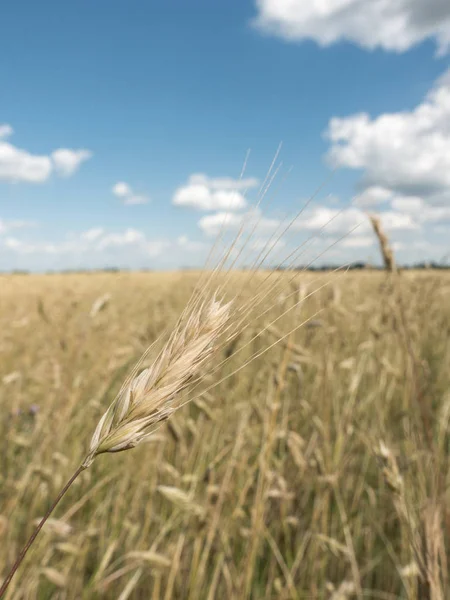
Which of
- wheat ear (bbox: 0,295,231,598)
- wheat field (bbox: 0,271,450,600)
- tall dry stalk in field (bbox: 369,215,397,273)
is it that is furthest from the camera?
tall dry stalk in field (bbox: 369,215,397,273)

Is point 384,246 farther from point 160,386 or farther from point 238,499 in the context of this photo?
point 160,386

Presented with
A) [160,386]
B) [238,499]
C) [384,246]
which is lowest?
[238,499]

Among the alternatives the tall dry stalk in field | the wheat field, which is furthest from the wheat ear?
the tall dry stalk in field

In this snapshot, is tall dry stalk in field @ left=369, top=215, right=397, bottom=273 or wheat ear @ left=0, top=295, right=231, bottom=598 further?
tall dry stalk in field @ left=369, top=215, right=397, bottom=273

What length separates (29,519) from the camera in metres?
1.72

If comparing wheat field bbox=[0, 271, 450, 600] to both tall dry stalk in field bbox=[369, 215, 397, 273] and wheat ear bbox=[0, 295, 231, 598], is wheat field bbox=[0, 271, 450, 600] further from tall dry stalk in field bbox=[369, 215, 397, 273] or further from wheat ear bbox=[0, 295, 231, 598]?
wheat ear bbox=[0, 295, 231, 598]

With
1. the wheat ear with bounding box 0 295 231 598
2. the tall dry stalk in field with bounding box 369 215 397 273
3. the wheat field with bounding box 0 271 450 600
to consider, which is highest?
the tall dry stalk in field with bounding box 369 215 397 273

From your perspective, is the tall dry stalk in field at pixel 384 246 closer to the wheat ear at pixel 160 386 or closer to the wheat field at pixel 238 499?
the wheat field at pixel 238 499

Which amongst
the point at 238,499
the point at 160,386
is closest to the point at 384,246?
the point at 238,499

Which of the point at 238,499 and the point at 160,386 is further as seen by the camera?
the point at 238,499

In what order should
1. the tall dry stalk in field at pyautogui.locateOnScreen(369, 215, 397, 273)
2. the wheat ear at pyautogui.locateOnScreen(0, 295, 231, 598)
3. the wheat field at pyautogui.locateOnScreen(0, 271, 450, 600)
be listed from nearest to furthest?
the wheat ear at pyautogui.locateOnScreen(0, 295, 231, 598) → the wheat field at pyautogui.locateOnScreen(0, 271, 450, 600) → the tall dry stalk in field at pyautogui.locateOnScreen(369, 215, 397, 273)

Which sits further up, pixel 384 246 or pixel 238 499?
pixel 384 246

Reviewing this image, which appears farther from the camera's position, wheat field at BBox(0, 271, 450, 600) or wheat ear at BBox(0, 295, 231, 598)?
wheat field at BBox(0, 271, 450, 600)

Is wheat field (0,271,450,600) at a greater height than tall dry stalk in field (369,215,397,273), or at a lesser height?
lesser
